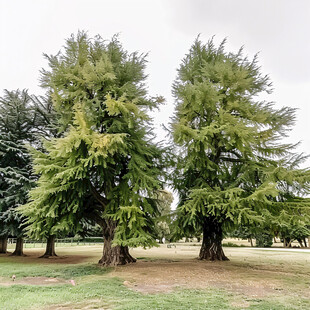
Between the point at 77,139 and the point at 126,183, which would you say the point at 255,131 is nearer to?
the point at 126,183

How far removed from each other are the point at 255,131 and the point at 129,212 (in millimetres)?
6917

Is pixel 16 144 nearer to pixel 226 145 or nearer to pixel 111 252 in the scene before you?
pixel 111 252

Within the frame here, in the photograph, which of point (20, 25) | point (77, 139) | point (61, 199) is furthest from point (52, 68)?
point (61, 199)

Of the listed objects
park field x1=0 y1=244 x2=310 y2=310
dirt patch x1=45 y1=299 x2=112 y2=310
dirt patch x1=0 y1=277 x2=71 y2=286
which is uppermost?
dirt patch x1=45 y1=299 x2=112 y2=310

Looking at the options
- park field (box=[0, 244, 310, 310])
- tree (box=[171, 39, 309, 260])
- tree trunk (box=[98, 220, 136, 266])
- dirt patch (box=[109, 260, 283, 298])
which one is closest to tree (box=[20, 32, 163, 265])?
tree trunk (box=[98, 220, 136, 266])

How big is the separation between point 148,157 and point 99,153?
A: 3855 millimetres

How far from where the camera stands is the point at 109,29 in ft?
45.8

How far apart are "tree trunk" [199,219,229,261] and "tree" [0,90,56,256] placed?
416 inches

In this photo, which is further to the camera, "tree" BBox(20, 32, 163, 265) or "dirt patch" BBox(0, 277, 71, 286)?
"tree" BBox(20, 32, 163, 265)

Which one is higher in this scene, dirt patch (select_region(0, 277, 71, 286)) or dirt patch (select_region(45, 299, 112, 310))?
dirt patch (select_region(45, 299, 112, 310))

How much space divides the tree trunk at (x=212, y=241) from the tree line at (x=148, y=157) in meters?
0.05

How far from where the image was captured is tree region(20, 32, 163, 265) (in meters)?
9.95

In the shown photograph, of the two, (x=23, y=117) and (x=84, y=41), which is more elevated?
(x=84, y=41)

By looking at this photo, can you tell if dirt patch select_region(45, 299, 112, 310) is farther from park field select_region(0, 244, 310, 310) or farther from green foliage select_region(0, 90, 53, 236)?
green foliage select_region(0, 90, 53, 236)
